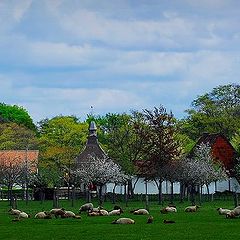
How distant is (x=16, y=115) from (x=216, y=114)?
184 ft

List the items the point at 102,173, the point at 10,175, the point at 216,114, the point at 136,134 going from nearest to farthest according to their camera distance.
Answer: the point at 10,175, the point at 102,173, the point at 136,134, the point at 216,114

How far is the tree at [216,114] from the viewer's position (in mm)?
116000

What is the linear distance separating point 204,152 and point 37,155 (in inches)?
1288

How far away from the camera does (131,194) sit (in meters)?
92.2

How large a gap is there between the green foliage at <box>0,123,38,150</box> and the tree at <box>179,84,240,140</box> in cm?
2685

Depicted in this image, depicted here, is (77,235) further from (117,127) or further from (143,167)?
(117,127)

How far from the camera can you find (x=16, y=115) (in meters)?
159

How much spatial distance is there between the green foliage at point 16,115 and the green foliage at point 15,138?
2198 cm

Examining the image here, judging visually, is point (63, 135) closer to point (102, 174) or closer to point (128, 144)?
point (128, 144)

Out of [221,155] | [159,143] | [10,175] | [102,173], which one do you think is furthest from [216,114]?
[10,175]

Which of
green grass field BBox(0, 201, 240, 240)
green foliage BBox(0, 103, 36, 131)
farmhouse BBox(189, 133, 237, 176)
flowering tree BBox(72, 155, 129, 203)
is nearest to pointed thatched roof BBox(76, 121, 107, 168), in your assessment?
farmhouse BBox(189, 133, 237, 176)

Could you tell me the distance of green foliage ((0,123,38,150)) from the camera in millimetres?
124750

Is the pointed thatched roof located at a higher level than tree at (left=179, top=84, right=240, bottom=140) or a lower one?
lower

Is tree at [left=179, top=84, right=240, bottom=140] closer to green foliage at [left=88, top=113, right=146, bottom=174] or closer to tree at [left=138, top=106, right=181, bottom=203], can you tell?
green foliage at [left=88, top=113, right=146, bottom=174]
